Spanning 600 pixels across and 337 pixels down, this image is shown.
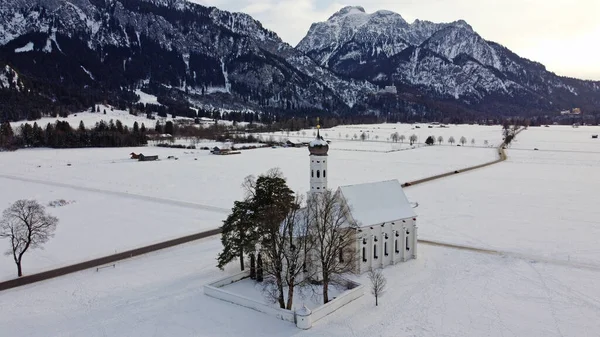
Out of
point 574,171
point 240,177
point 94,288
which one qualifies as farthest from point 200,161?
point 574,171

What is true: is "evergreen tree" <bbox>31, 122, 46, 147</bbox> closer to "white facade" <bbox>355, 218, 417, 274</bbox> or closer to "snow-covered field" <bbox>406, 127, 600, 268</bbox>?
"snow-covered field" <bbox>406, 127, 600, 268</bbox>

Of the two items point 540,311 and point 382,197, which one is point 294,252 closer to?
point 382,197

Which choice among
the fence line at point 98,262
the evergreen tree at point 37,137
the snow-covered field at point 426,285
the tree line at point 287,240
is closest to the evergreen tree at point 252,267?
the tree line at point 287,240

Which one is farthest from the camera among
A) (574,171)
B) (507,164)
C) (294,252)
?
(507,164)

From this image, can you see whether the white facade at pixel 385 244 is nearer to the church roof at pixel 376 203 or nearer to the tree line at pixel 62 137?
the church roof at pixel 376 203

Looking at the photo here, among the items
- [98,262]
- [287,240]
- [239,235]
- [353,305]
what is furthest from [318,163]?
[98,262]

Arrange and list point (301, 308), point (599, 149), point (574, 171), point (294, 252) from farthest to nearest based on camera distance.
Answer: point (599, 149)
point (574, 171)
point (294, 252)
point (301, 308)

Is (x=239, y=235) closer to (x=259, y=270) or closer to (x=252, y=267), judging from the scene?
(x=252, y=267)
